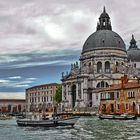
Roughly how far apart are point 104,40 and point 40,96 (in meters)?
39.9

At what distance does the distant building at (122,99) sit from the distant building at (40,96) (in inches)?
2032

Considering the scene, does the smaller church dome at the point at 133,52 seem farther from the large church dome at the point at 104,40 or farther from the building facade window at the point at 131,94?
the building facade window at the point at 131,94

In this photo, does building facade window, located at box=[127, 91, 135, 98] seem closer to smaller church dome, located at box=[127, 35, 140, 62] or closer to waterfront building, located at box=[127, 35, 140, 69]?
waterfront building, located at box=[127, 35, 140, 69]

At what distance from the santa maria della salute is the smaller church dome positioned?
16.3 metres

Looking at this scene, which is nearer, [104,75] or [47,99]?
[104,75]

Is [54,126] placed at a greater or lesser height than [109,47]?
lesser

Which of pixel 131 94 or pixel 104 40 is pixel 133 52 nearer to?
pixel 104 40

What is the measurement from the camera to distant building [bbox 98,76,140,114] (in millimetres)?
72500

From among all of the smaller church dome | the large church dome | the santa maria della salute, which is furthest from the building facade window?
the smaller church dome

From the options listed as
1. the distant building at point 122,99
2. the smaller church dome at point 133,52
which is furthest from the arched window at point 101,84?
the smaller church dome at point 133,52

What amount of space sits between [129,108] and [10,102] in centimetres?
9188

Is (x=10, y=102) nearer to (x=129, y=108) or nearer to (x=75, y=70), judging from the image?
(x=75, y=70)

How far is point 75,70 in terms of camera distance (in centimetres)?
10806

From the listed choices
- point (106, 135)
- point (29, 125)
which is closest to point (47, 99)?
point (29, 125)
